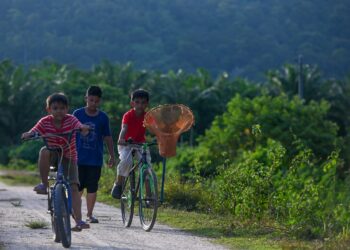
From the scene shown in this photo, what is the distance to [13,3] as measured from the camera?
120 meters

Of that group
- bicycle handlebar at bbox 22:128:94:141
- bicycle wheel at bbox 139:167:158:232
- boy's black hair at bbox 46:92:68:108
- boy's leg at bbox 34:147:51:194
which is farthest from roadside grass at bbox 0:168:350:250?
boy's black hair at bbox 46:92:68:108

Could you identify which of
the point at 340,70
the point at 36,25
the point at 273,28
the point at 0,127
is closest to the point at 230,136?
the point at 0,127

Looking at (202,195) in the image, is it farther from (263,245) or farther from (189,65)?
(189,65)

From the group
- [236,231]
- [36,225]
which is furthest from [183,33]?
[36,225]

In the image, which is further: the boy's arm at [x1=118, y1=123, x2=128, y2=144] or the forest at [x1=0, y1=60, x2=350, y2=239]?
the forest at [x1=0, y1=60, x2=350, y2=239]

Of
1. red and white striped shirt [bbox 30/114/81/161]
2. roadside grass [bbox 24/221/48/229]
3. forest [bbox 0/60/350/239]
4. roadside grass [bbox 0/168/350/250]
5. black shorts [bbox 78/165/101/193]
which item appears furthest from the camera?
forest [bbox 0/60/350/239]

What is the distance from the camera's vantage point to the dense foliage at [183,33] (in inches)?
4651

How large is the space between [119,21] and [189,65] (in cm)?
1194

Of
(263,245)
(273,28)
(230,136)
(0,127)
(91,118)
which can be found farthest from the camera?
(273,28)

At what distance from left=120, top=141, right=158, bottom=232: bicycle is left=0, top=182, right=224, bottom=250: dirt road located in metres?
0.16

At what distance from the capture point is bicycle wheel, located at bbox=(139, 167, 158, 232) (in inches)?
475

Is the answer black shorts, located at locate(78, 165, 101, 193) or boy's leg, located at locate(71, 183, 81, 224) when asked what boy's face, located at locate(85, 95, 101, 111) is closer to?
black shorts, located at locate(78, 165, 101, 193)

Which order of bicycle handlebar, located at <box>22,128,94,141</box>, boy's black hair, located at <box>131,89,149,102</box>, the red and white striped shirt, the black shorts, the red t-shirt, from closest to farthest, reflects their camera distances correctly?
1. bicycle handlebar, located at <box>22,128,94,141</box>
2. the red and white striped shirt
3. the black shorts
4. boy's black hair, located at <box>131,89,149,102</box>
5. the red t-shirt

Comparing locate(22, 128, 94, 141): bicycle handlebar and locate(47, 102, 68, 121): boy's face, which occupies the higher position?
locate(47, 102, 68, 121): boy's face
